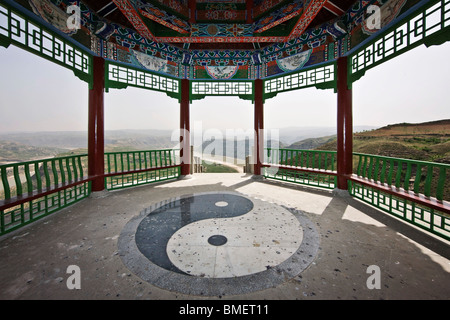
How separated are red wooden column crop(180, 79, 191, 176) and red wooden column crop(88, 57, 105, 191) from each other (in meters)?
2.76

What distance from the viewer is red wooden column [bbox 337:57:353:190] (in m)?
5.56

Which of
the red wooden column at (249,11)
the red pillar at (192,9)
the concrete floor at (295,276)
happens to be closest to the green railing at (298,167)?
the concrete floor at (295,276)

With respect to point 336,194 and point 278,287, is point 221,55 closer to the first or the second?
point 336,194

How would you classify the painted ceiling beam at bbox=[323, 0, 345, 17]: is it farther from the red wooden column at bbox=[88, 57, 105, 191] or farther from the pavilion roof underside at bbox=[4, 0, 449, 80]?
the red wooden column at bbox=[88, 57, 105, 191]

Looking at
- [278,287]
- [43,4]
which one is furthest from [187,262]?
[43,4]

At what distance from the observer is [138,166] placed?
6699mm

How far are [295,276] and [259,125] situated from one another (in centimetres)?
617

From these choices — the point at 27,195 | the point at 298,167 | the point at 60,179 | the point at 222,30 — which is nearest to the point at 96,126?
the point at 60,179

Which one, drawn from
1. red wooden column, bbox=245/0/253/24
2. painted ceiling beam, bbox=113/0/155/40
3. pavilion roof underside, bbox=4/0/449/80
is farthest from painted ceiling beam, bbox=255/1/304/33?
painted ceiling beam, bbox=113/0/155/40

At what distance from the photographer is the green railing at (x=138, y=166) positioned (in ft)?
19.9

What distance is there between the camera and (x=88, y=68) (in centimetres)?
540

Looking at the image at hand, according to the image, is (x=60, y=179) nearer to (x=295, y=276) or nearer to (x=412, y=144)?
(x=295, y=276)
